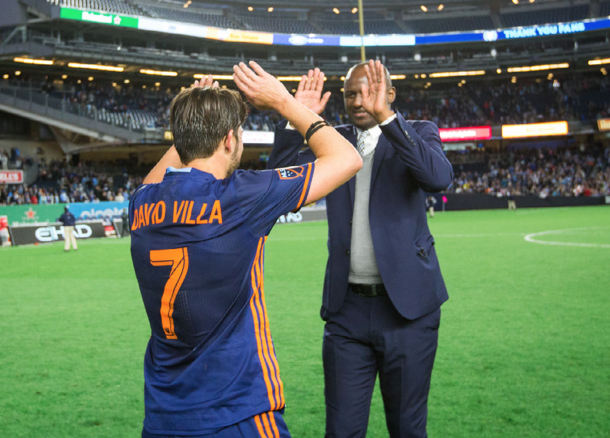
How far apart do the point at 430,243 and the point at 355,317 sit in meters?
0.57

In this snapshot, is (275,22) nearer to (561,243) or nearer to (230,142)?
(561,243)

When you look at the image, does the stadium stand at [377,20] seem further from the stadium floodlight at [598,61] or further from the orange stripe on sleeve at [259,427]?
the orange stripe on sleeve at [259,427]

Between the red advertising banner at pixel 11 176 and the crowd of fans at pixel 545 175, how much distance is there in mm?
32582

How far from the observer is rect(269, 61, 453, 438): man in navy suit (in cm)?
295

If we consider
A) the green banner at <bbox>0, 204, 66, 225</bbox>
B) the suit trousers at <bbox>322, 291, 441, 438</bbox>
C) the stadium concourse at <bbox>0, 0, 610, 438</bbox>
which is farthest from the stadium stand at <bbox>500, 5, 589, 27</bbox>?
the suit trousers at <bbox>322, 291, 441, 438</bbox>

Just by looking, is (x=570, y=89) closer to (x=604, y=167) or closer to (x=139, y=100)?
(x=604, y=167)

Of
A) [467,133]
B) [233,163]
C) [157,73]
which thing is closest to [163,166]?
→ [233,163]

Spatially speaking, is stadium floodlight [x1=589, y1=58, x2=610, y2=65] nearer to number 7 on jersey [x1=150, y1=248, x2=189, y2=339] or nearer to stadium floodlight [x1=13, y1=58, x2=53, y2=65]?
stadium floodlight [x1=13, y1=58, x2=53, y2=65]

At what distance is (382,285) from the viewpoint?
306 centimetres

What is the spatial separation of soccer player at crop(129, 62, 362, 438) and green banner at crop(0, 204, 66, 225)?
2885 cm

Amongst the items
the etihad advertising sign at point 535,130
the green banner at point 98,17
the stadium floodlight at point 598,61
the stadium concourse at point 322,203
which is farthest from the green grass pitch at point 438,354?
the stadium floodlight at point 598,61

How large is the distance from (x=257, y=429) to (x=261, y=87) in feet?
3.99

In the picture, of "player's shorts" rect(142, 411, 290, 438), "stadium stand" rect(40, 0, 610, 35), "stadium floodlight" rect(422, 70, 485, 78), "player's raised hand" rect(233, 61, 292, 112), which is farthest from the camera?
"stadium floodlight" rect(422, 70, 485, 78)

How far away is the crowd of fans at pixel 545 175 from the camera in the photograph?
149 ft
